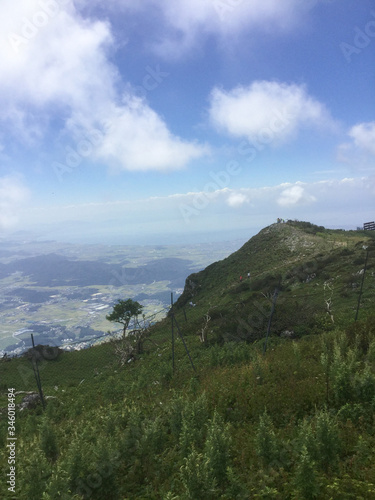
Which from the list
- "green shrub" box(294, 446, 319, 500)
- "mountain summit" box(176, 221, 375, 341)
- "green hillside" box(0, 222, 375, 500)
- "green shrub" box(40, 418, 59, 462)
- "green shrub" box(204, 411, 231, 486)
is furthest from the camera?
"mountain summit" box(176, 221, 375, 341)

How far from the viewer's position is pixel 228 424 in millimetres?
7809

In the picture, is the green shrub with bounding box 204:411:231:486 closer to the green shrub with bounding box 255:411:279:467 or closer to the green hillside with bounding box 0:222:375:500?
the green hillside with bounding box 0:222:375:500

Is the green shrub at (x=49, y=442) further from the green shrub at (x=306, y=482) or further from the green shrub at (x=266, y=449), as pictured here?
the green shrub at (x=306, y=482)

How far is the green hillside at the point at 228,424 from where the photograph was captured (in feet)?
20.2

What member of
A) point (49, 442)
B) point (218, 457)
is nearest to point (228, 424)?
point (218, 457)

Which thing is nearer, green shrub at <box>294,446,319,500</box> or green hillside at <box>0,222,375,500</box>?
green shrub at <box>294,446,319,500</box>

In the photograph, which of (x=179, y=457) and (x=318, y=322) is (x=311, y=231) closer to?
(x=318, y=322)

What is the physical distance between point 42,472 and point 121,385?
1344 centimetres

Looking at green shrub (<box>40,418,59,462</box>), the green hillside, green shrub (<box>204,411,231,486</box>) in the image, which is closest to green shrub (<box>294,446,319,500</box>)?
the green hillside

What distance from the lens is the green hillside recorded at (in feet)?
20.2

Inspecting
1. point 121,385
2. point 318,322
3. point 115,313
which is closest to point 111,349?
point 115,313

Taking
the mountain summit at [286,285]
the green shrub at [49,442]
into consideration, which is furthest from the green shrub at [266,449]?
the mountain summit at [286,285]

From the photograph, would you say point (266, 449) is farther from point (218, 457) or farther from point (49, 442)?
point (49, 442)

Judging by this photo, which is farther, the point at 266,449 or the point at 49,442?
the point at 49,442
